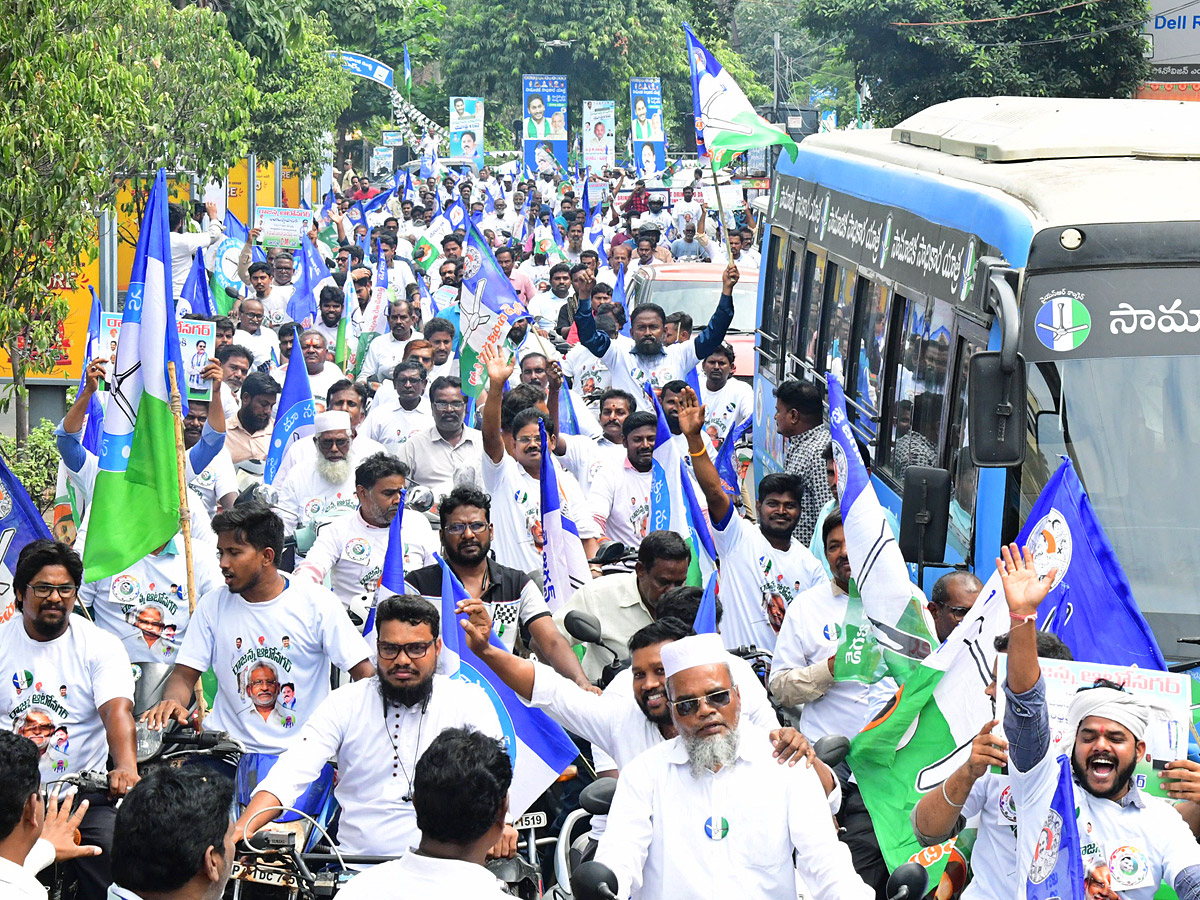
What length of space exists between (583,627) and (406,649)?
986mm

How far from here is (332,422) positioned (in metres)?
9.84

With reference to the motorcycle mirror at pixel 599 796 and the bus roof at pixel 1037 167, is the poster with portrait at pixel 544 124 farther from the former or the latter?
the motorcycle mirror at pixel 599 796

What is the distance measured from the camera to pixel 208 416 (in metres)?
10.3

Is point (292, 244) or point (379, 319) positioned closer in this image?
point (379, 319)

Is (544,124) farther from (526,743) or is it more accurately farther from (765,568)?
(526,743)

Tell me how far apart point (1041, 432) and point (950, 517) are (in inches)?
37.5

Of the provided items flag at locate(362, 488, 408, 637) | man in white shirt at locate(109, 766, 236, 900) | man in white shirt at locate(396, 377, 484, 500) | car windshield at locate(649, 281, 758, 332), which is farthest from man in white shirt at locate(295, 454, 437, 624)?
car windshield at locate(649, 281, 758, 332)

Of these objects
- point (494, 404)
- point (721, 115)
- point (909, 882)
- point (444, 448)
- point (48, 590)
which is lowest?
point (444, 448)

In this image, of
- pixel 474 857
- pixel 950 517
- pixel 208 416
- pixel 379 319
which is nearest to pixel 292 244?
pixel 379 319

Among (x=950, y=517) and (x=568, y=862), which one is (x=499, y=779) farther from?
(x=950, y=517)

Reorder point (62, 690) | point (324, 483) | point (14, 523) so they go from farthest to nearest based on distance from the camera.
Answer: point (324, 483) < point (14, 523) < point (62, 690)

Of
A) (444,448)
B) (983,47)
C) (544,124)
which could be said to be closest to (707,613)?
(444,448)

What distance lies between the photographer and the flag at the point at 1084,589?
19.0 ft

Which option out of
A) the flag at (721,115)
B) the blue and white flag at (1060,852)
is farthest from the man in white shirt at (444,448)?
the blue and white flag at (1060,852)
